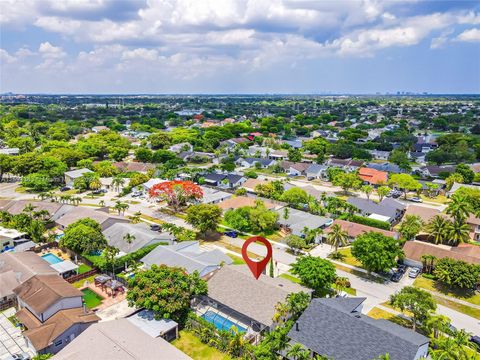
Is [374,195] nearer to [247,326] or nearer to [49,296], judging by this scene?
[247,326]

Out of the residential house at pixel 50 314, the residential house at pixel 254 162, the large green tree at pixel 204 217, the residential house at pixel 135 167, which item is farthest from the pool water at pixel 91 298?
the residential house at pixel 254 162

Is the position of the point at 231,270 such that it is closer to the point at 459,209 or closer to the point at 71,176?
the point at 459,209

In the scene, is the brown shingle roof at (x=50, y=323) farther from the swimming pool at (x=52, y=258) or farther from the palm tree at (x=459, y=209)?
the palm tree at (x=459, y=209)

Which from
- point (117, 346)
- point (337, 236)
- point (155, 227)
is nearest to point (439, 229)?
point (337, 236)

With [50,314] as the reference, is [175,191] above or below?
above

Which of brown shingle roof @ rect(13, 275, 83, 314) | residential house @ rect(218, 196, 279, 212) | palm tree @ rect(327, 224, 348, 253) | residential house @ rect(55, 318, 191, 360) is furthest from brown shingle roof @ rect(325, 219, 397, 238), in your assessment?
brown shingle roof @ rect(13, 275, 83, 314)

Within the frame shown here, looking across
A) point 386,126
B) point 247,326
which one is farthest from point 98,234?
point 386,126
